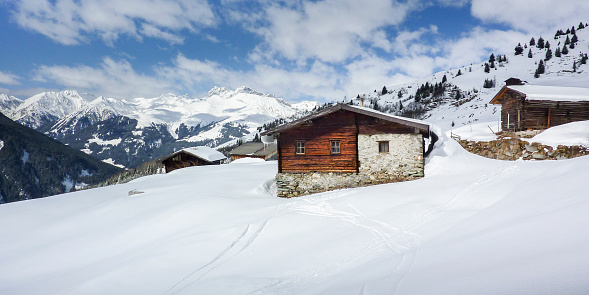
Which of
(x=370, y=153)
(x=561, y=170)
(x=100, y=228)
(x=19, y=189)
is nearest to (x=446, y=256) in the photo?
(x=561, y=170)

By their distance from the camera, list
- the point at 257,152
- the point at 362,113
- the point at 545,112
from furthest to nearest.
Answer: the point at 257,152, the point at 545,112, the point at 362,113

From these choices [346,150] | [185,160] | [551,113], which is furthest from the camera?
[185,160]

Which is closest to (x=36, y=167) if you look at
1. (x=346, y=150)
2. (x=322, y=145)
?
(x=322, y=145)

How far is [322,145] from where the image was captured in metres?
15.3

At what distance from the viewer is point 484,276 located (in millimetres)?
3473

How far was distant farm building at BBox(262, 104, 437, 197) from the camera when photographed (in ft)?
46.6

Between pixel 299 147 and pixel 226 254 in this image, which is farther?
pixel 299 147

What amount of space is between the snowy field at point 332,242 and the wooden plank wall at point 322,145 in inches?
105

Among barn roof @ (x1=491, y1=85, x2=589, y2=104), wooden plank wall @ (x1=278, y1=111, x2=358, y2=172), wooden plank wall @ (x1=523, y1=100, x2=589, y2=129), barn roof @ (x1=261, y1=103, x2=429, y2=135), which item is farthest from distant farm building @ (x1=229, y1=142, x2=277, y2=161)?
wooden plank wall @ (x1=523, y1=100, x2=589, y2=129)

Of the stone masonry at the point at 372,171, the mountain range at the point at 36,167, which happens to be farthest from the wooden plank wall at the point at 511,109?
the mountain range at the point at 36,167

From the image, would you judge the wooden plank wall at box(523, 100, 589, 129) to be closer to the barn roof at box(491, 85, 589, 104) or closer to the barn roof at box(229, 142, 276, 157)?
the barn roof at box(491, 85, 589, 104)

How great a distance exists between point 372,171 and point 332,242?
8505 mm

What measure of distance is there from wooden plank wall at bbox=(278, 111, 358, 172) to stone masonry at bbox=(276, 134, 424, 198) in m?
0.38

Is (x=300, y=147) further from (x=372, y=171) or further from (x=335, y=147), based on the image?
(x=372, y=171)
